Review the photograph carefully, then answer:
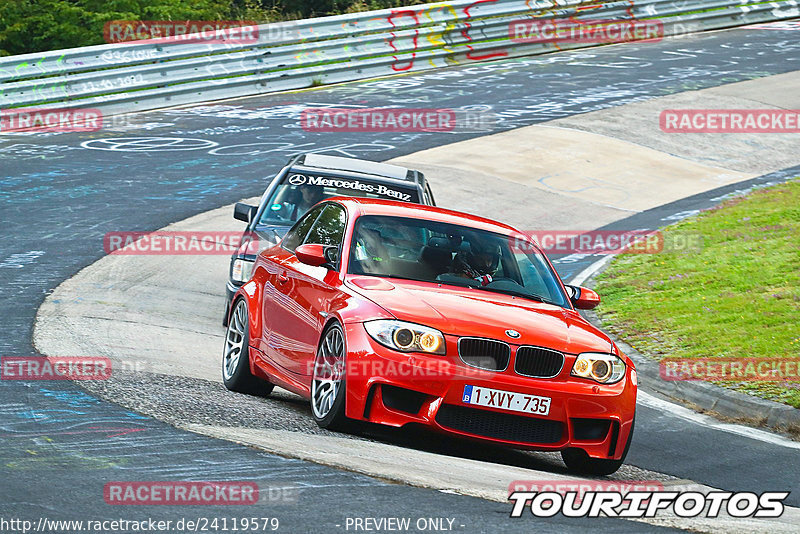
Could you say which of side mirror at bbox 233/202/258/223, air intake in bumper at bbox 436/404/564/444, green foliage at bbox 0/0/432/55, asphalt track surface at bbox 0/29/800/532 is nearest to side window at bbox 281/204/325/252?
asphalt track surface at bbox 0/29/800/532

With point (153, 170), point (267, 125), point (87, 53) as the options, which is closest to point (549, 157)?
point (267, 125)

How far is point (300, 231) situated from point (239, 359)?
3.67 ft

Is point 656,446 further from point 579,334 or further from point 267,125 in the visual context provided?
point 267,125

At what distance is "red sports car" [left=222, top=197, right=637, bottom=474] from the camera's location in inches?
267

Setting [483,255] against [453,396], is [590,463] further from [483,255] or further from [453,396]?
[483,255]

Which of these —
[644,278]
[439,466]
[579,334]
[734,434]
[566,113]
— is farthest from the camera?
[566,113]

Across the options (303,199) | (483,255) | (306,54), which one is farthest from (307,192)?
(306,54)

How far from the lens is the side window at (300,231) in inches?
348

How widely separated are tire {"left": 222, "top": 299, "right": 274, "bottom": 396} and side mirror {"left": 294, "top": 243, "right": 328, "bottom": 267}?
1030mm

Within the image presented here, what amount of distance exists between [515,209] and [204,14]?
16.2m

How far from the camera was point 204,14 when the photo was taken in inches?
1273

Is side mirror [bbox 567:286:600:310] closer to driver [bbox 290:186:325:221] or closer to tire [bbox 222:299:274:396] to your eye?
tire [bbox 222:299:274:396]

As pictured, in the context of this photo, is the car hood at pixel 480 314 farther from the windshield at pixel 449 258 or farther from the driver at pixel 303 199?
the driver at pixel 303 199

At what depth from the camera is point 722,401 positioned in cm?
990
